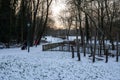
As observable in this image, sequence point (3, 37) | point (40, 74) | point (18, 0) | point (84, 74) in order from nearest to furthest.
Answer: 1. point (40, 74)
2. point (84, 74)
3. point (3, 37)
4. point (18, 0)

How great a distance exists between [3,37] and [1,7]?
5101 mm

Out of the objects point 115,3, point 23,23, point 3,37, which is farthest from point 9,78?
point 23,23

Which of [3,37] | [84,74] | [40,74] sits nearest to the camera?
[40,74]

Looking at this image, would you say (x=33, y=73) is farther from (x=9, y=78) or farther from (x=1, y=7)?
(x=1, y=7)

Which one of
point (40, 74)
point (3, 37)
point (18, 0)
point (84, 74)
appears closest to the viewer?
point (40, 74)

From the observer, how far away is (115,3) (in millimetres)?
41531

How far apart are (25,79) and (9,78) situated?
827 mm

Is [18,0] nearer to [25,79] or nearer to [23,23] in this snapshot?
[23,23]

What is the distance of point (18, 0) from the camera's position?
49.6 metres

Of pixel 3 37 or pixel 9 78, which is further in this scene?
pixel 3 37

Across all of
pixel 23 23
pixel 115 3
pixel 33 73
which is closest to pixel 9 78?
pixel 33 73

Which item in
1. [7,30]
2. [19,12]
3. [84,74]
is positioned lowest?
[84,74]

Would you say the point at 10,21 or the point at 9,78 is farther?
the point at 10,21

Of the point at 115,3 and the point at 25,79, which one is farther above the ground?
the point at 115,3
